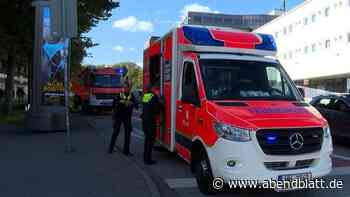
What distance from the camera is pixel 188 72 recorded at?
957cm

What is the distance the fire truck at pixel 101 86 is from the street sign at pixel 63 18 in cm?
1930

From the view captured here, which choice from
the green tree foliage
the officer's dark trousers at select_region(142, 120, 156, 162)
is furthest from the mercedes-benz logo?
the green tree foliage

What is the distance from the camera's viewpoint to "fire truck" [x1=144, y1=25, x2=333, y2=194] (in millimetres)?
7305

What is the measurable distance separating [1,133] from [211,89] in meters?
11.2

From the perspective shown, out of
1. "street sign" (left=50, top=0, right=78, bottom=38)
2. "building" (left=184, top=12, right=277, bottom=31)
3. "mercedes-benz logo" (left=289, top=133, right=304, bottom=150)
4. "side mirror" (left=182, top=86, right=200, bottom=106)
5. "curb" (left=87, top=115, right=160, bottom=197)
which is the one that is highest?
"building" (left=184, top=12, right=277, bottom=31)

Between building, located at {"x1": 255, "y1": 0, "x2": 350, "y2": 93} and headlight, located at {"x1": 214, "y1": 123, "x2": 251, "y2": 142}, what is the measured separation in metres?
36.1

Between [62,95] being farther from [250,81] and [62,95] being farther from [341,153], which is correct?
[250,81]

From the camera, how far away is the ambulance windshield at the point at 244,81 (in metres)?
8.59

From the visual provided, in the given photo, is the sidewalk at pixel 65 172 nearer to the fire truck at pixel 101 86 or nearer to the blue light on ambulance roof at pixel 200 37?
the blue light on ambulance roof at pixel 200 37

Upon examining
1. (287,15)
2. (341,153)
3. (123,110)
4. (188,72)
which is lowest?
(341,153)

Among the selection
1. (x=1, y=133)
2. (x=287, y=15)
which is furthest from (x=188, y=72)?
(x=287, y=15)

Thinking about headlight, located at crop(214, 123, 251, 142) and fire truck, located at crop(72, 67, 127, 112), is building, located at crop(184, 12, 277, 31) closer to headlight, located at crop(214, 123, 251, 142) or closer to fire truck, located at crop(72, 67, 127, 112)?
fire truck, located at crop(72, 67, 127, 112)

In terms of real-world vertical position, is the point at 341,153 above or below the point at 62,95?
below

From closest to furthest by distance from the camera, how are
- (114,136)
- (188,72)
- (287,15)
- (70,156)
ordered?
(188,72), (70,156), (114,136), (287,15)
